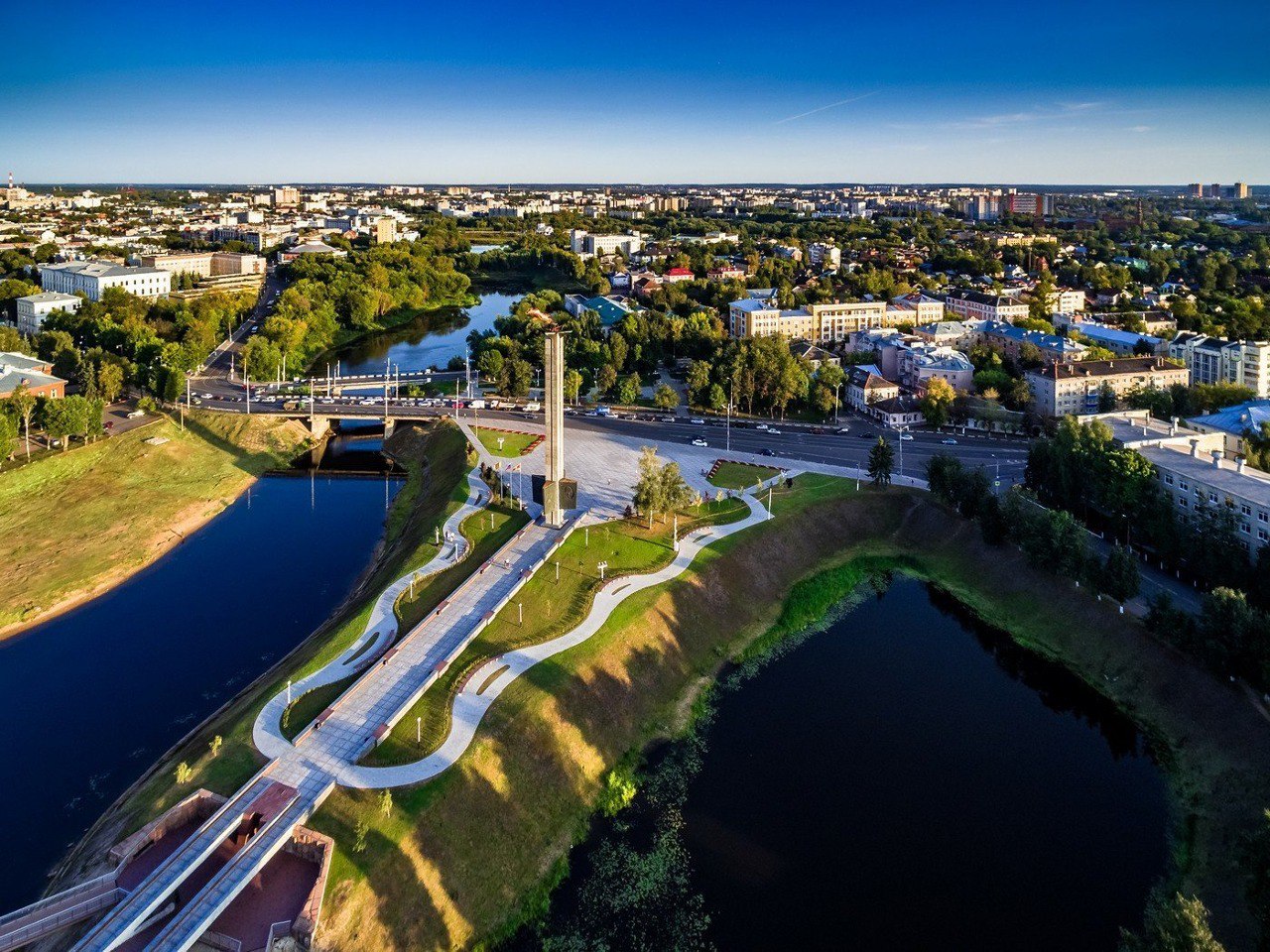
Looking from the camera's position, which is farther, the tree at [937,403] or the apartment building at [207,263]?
the apartment building at [207,263]

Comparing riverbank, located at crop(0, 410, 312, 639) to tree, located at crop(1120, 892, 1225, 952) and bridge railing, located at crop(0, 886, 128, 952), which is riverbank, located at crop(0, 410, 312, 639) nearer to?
bridge railing, located at crop(0, 886, 128, 952)

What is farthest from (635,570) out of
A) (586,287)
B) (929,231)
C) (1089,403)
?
(929,231)

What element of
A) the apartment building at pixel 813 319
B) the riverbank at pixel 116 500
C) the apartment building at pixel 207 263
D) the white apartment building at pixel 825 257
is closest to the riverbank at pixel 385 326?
the riverbank at pixel 116 500

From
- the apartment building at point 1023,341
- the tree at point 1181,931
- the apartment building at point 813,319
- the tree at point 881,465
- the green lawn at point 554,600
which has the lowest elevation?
the tree at point 1181,931

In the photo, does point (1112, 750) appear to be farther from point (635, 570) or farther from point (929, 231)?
point (929, 231)

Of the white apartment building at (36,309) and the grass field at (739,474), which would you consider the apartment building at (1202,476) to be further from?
the white apartment building at (36,309)

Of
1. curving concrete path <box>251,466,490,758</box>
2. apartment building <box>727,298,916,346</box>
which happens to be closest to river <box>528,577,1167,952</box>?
curving concrete path <box>251,466,490,758</box>

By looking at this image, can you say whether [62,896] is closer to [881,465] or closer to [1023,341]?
[881,465]
